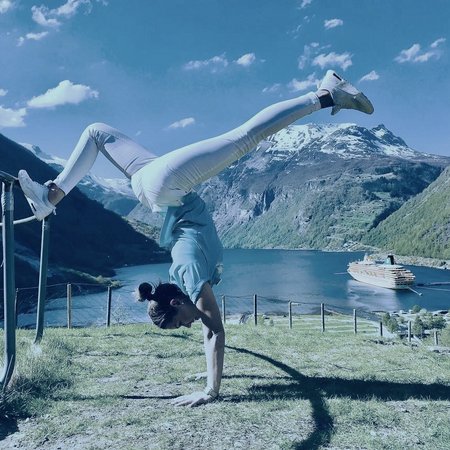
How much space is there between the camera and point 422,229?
15575 centimetres

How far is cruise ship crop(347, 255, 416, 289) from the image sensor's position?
278 feet

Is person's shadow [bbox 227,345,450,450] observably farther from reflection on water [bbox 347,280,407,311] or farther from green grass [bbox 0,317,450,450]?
reflection on water [bbox 347,280,407,311]

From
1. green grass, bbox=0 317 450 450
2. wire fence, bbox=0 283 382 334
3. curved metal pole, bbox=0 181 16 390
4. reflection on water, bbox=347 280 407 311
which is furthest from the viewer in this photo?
reflection on water, bbox=347 280 407 311

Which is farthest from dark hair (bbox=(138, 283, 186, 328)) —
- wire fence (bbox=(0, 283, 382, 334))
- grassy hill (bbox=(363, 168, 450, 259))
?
grassy hill (bbox=(363, 168, 450, 259))

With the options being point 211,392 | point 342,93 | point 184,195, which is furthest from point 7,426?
point 342,93

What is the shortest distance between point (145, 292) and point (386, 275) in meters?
88.9

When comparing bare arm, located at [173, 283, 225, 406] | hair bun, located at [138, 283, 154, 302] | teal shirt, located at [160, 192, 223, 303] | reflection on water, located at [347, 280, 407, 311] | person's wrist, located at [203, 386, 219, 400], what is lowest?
reflection on water, located at [347, 280, 407, 311]

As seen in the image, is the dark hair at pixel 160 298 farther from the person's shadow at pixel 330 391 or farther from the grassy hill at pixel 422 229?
the grassy hill at pixel 422 229

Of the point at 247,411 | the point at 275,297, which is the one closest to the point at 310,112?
the point at 247,411

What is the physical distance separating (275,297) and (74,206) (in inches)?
3358

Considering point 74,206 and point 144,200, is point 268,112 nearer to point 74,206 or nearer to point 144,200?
point 144,200

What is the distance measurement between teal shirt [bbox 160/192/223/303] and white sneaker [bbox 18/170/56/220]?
96 cm

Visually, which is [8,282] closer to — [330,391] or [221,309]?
[330,391]

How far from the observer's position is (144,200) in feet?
12.6
